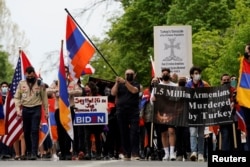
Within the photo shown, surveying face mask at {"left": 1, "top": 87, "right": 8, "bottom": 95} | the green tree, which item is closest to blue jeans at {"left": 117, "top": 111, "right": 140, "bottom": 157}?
face mask at {"left": 1, "top": 87, "right": 8, "bottom": 95}

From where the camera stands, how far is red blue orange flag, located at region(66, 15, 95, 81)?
23.2 meters

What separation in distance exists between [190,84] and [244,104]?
4.11m

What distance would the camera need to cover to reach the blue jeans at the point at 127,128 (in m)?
21.4

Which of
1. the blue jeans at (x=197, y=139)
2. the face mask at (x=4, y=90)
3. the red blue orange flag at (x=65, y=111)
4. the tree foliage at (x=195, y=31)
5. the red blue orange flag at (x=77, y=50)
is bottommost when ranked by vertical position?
the blue jeans at (x=197, y=139)

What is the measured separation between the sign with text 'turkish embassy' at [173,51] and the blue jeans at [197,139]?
309 cm

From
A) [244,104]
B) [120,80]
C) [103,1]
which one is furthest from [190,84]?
[103,1]

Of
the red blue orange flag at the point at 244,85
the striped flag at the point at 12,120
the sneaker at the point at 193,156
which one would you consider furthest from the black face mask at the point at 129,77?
the striped flag at the point at 12,120

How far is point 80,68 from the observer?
23141 mm

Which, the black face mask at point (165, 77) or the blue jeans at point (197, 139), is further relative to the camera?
the black face mask at point (165, 77)

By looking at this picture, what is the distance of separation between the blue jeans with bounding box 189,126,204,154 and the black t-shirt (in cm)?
165

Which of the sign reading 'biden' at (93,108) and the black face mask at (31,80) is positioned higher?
the black face mask at (31,80)

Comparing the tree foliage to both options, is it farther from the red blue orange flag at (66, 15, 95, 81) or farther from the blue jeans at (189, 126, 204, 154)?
the blue jeans at (189, 126, 204, 154)

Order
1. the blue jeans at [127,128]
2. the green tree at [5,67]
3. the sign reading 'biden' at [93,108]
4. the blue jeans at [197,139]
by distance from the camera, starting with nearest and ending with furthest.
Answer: the blue jeans at [127,128] < the blue jeans at [197,139] < the sign reading 'biden' at [93,108] < the green tree at [5,67]

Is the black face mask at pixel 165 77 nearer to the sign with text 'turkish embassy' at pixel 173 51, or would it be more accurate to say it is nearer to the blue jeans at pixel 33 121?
the sign with text 'turkish embassy' at pixel 173 51
